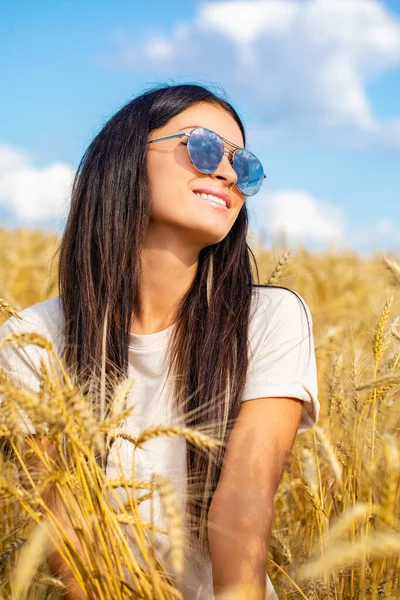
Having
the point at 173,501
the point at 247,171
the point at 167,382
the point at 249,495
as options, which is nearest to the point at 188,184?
the point at 247,171

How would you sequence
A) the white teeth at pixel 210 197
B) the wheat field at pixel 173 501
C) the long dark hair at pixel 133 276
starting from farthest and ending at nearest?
1. the white teeth at pixel 210 197
2. the long dark hair at pixel 133 276
3. the wheat field at pixel 173 501

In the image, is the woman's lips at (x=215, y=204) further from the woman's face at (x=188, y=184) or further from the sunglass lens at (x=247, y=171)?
the sunglass lens at (x=247, y=171)

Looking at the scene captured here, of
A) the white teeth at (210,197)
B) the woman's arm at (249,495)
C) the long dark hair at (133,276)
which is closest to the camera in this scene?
the woman's arm at (249,495)

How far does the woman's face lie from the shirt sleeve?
25 cm

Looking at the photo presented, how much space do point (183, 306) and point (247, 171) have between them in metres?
0.42

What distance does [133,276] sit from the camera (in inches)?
74.5

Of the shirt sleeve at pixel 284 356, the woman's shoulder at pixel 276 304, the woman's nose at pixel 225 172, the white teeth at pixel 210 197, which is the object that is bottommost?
the shirt sleeve at pixel 284 356

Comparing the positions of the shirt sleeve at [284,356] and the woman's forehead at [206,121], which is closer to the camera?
the shirt sleeve at [284,356]

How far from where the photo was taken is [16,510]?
179 cm

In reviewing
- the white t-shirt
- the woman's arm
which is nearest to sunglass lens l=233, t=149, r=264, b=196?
the white t-shirt

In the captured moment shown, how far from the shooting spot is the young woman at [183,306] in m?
1.59

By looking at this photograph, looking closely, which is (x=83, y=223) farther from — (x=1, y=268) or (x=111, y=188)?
(x=1, y=268)

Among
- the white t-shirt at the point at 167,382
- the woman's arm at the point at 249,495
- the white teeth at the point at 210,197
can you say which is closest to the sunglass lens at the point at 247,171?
the white teeth at the point at 210,197

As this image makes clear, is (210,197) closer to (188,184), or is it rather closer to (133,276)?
(188,184)
